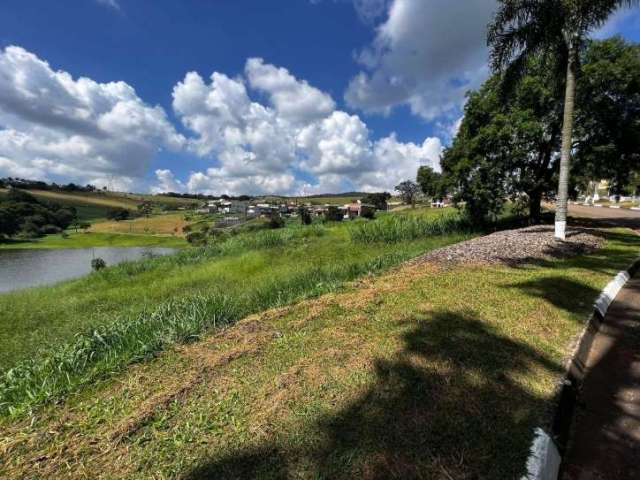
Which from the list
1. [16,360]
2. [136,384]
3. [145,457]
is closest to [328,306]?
[136,384]

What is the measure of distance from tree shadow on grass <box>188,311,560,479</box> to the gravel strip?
486 centimetres

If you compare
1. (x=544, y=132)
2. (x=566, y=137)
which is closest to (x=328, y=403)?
(x=566, y=137)

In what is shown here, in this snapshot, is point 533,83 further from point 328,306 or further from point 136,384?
point 136,384

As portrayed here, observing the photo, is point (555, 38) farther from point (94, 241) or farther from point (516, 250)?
point (94, 241)

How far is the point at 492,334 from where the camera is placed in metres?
3.91

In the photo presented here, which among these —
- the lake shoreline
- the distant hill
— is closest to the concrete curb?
the lake shoreline

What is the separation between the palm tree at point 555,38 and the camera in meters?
9.66

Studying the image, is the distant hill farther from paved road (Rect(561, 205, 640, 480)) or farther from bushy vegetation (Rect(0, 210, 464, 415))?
paved road (Rect(561, 205, 640, 480))

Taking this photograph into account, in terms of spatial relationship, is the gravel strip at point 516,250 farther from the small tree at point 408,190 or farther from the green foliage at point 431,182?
the small tree at point 408,190

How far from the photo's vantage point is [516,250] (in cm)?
866

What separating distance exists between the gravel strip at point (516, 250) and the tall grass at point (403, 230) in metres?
5.32

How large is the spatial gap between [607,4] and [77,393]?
1471 cm

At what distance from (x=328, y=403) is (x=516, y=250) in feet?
25.5

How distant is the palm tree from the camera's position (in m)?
9.66
